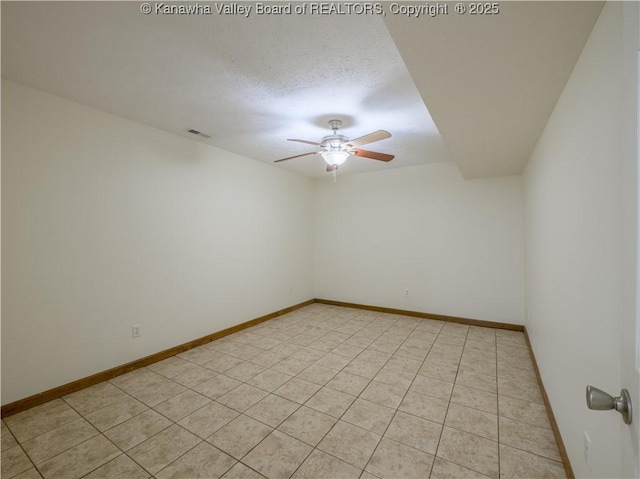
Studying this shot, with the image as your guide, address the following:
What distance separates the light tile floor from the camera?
164cm

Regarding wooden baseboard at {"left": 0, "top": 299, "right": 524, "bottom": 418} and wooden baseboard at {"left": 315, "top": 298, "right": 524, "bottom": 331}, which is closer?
wooden baseboard at {"left": 0, "top": 299, "right": 524, "bottom": 418}

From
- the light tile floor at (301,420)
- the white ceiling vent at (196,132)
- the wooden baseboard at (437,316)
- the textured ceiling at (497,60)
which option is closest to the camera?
the textured ceiling at (497,60)

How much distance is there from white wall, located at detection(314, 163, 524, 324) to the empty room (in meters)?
0.06

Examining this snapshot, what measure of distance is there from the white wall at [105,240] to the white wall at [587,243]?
340cm

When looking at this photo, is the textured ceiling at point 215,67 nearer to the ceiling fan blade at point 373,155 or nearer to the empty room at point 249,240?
the empty room at point 249,240

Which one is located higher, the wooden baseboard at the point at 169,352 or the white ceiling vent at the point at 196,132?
the white ceiling vent at the point at 196,132

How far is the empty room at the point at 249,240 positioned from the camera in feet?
3.84

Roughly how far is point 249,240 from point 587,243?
147 inches

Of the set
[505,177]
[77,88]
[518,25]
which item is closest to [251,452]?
[518,25]

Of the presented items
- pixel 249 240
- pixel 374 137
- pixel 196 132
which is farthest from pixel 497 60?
pixel 249 240

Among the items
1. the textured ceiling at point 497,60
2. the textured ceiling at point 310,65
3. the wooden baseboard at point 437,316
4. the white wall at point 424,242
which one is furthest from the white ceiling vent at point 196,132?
the wooden baseboard at point 437,316

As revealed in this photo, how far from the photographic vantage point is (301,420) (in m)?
2.05

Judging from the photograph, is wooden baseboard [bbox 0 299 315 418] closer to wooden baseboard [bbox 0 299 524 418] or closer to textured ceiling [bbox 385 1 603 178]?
wooden baseboard [bbox 0 299 524 418]

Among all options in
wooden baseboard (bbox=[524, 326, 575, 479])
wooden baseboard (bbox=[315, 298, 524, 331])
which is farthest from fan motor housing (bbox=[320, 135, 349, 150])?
wooden baseboard (bbox=[315, 298, 524, 331])
